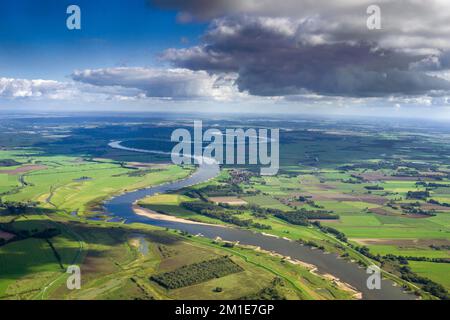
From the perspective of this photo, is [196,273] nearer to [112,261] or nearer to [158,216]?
[112,261]

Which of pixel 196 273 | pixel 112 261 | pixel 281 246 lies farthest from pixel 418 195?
pixel 112 261

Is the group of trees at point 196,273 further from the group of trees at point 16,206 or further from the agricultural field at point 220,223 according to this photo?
the group of trees at point 16,206

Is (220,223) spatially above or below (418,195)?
below

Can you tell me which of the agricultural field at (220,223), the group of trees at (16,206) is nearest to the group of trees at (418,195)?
the agricultural field at (220,223)
